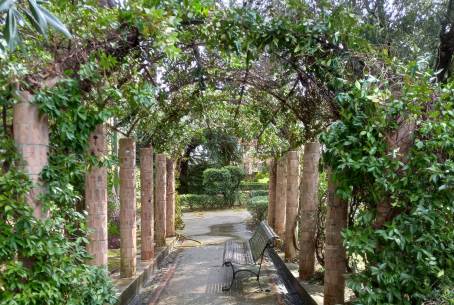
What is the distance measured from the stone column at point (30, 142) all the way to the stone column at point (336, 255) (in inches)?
108

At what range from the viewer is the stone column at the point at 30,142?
296 cm

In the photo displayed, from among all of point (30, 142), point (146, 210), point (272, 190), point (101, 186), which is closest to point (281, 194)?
point (272, 190)

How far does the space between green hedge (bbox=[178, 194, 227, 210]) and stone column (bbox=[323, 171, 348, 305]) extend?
15281 millimetres

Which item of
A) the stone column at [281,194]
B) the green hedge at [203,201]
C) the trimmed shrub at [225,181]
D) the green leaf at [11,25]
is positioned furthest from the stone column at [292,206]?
the green hedge at [203,201]

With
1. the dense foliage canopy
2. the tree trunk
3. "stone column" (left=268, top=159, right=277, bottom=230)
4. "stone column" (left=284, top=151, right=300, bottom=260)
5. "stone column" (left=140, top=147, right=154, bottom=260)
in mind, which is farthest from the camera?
"stone column" (left=268, top=159, right=277, bottom=230)

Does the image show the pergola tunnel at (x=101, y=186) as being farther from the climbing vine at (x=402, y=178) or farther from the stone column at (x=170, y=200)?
the climbing vine at (x=402, y=178)

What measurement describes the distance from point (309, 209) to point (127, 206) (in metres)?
2.70

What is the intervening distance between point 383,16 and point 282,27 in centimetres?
168

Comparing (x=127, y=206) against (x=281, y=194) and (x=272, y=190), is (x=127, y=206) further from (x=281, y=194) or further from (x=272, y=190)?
(x=272, y=190)

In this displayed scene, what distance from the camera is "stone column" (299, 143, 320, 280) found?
556cm

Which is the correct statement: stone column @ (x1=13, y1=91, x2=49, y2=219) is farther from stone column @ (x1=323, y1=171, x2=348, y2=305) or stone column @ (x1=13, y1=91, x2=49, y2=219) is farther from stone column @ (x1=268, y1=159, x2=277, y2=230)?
stone column @ (x1=268, y1=159, x2=277, y2=230)

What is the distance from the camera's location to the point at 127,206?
5.88 m

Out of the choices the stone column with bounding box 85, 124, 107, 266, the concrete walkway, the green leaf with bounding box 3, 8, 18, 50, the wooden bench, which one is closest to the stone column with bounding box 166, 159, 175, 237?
the concrete walkway

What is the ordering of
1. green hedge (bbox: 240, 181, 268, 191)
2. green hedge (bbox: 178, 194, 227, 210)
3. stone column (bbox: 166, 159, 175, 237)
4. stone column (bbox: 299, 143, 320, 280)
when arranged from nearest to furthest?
stone column (bbox: 299, 143, 320, 280) → stone column (bbox: 166, 159, 175, 237) → green hedge (bbox: 178, 194, 227, 210) → green hedge (bbox: 240, 181, 268, 191)
